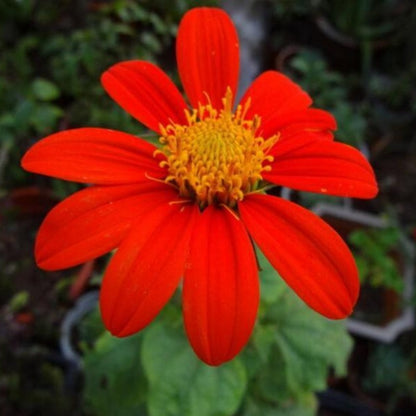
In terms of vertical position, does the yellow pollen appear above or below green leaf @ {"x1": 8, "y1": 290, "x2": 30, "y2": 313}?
above

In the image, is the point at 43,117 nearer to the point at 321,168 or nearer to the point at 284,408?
the point at 284,408

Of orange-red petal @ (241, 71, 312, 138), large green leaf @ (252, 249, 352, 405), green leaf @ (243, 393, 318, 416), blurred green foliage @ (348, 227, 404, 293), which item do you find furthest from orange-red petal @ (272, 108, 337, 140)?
blurred green foliage @ (348, 227, 404, 293)

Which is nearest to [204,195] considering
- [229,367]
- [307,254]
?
[307,254]

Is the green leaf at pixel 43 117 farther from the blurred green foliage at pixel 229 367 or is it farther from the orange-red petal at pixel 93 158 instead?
the orange-red petal at pixel 93 158

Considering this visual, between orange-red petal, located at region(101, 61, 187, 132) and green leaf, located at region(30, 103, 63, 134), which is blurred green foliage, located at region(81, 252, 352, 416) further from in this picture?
green leaf, located at region(30, 103, 63, 134)

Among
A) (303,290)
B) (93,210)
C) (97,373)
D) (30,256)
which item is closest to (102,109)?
(30,256)

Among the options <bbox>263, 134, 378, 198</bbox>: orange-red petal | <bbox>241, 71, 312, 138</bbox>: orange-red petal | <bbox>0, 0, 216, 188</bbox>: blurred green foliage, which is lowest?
<bbox>0, 0, 216, 188</bbox>: blurred green foliage

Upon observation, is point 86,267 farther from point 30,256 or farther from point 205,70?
point 205,70
